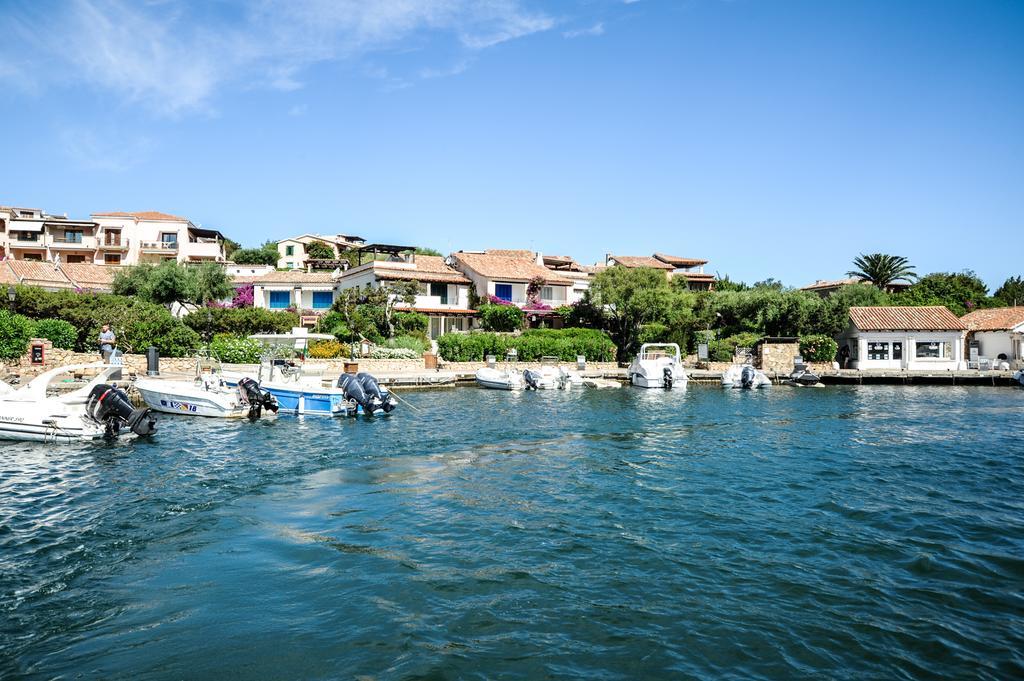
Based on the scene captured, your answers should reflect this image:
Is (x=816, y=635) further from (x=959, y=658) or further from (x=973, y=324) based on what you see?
(x=973, y=324)

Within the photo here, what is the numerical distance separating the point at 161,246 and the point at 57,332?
4461 cm

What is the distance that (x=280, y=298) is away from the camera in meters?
56.9

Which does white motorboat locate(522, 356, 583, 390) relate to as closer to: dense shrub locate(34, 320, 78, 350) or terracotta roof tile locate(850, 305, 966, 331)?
dense shrub locate(34, 320, 78, 350)

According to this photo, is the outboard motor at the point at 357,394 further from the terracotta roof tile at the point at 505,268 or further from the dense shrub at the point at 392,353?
the terracotta roof tile at the point at 505,268

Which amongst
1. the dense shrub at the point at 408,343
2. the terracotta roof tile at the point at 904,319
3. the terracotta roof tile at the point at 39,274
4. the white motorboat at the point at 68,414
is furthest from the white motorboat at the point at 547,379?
the terracotta roof tile at the point at 39,274

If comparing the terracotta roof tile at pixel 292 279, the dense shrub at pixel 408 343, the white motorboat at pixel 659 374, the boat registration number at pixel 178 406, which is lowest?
the boat registration number at pixel 178 406

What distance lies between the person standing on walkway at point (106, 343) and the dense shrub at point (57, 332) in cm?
194

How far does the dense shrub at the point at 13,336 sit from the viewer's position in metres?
29.0

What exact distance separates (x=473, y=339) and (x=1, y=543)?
117 ft

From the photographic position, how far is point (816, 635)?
25.6 feet

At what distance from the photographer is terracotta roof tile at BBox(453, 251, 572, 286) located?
5609cm

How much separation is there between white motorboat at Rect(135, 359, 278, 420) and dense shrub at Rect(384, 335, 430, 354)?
788 inches

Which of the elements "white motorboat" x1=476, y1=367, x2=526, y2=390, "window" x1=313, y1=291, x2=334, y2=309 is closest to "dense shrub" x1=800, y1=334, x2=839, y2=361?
"white motorboat" x1=476, y1=367, x2=526, y2=390

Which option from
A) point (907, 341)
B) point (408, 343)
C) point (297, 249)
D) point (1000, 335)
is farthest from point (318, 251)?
point (1000, 335)
